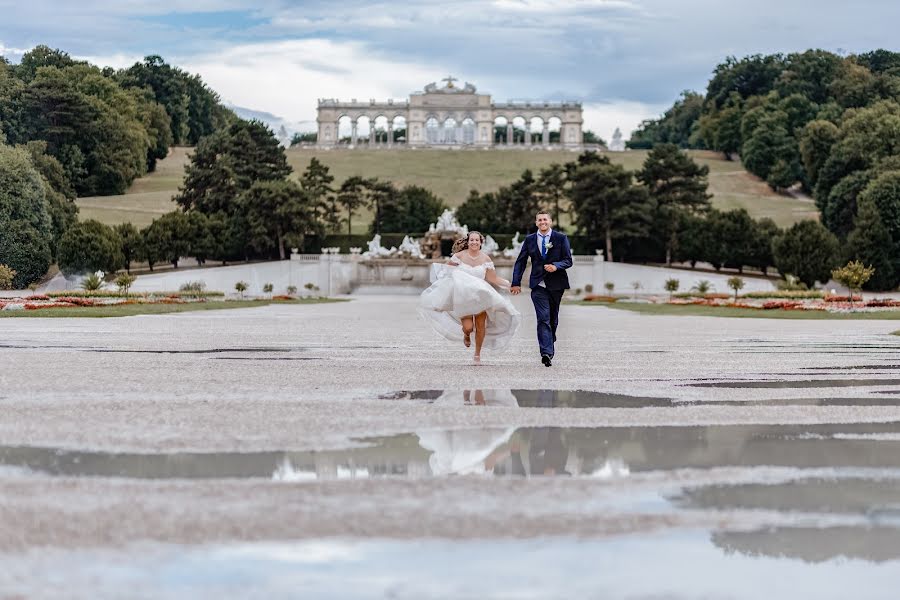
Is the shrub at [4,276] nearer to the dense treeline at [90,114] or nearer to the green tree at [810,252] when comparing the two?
the dense treeline at [90,114]

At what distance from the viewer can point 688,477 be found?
6.11 metres

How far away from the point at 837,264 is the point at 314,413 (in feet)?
165

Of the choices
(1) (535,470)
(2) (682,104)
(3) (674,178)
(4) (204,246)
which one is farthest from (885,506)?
(2) (682,104)

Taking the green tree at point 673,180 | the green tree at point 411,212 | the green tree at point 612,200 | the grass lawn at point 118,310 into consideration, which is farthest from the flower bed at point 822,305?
the green tree at point 411,212

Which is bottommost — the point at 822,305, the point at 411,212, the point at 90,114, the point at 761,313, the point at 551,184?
the point at 761,313

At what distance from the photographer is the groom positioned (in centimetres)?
1338

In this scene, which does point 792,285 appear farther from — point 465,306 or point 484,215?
point 465,306

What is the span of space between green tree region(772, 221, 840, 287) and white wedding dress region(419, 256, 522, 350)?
44.0 meters

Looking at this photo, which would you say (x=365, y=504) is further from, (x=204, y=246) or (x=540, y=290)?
(x=204, y=246)

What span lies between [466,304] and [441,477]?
25.2ft

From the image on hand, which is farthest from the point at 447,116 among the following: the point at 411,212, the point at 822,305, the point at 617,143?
the point at 822,305

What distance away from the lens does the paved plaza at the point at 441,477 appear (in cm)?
430

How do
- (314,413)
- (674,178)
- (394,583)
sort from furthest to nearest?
(674,178) < (314,413) < (394,583)

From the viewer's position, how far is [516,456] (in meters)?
6.80
